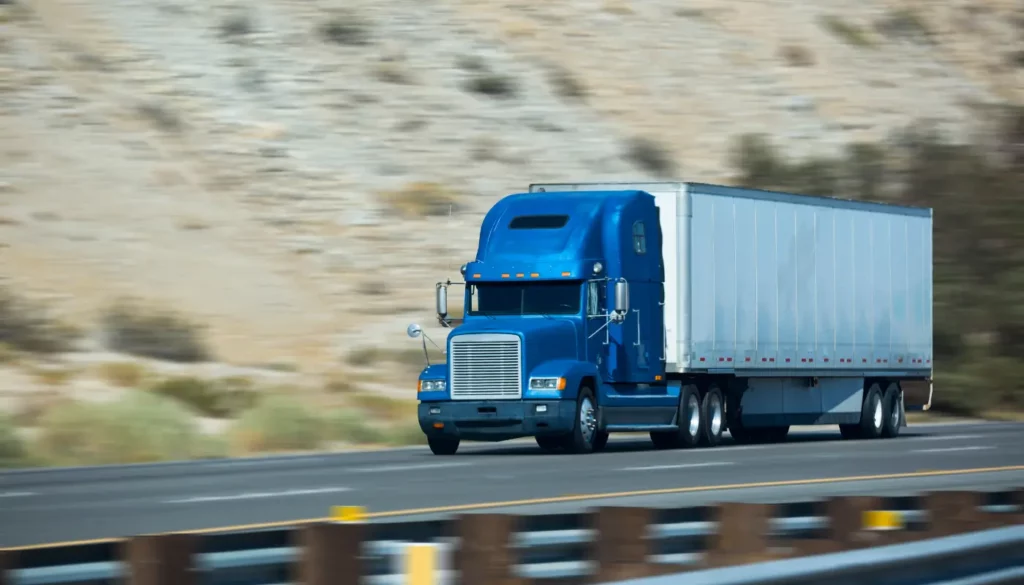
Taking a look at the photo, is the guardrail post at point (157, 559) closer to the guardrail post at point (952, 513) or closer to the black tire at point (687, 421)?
the guardrail post at point (952, 513)

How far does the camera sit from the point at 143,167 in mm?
48156

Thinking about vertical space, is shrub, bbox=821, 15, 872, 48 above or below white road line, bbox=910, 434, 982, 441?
above

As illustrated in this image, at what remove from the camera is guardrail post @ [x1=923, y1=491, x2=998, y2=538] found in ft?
35.4

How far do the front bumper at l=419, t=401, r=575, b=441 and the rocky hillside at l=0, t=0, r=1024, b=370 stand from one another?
58.4 ft

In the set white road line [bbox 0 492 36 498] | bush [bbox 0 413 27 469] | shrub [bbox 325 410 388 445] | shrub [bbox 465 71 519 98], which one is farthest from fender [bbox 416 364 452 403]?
shrub [bbox 465 71 519 98]

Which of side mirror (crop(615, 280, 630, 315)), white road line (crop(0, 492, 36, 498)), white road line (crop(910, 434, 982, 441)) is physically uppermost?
side mirror (crop(615, 280, 630, 315))

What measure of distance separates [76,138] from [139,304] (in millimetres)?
6167

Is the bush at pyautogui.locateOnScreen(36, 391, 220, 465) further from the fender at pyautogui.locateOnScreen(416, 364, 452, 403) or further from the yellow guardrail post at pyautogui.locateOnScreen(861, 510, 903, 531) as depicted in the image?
the yellow guardrail post at pyautogui.locateOnScreen(861, 510, 903, 531)

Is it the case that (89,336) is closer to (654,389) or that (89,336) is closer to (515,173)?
(515,173)

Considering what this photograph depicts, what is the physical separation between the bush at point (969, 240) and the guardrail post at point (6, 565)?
121 feet

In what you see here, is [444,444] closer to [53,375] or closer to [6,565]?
[53,375]

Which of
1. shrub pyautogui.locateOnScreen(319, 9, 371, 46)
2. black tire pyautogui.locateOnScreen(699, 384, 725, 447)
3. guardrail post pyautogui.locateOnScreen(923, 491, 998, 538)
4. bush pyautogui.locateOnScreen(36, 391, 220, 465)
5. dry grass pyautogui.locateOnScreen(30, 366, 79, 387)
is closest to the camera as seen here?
guardrail post pyautogui.locateOnScreen(923, 491, 998, 538)

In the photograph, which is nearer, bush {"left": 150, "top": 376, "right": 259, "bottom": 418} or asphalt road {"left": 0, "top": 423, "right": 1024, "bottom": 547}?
asphalt road {"left": 0, "top": 423, "right": 1024, "bottom": 547}

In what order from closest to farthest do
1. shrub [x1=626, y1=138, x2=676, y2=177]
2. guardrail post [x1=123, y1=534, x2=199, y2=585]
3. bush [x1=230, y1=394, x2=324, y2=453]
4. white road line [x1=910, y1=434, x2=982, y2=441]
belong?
guardrail post [x1=123, y1=534, x2=199, y2=585] → bush [x1=230, y1=394, x2=324, y2=453] → white road line [x1=910, y1=434, x2=982, y2=441] → shrub [x1=626, y1=138, x2=676, y2=177]
